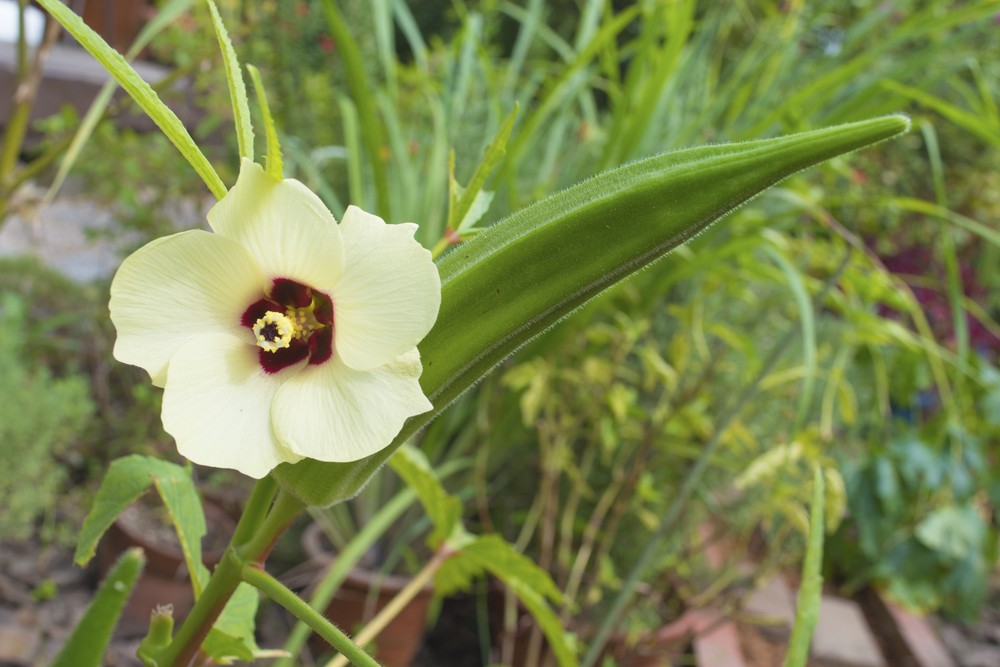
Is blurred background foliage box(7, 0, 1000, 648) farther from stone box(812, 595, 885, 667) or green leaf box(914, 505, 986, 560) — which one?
stone box(812, 595, 885, 667)

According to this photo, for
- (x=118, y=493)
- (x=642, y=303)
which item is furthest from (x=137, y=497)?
(x=642, y=303)

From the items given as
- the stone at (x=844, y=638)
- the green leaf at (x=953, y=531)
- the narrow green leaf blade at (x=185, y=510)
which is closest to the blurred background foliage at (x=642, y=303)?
the green leaf at (x=953, y=531)

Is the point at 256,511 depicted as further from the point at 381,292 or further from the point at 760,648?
the point at 760,648

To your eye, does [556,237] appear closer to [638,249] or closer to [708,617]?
[638,249]

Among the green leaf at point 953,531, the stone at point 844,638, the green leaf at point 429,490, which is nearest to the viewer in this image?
the green leaf at point 429,490

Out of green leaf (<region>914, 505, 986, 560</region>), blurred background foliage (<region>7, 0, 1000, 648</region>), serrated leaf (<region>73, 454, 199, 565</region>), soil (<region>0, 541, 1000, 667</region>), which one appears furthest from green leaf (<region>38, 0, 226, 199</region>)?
green leaf (<region>914, 505, 986, 560</region>)

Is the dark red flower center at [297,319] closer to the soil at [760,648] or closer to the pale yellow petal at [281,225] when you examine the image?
the pale yellow petal at [281,225]
